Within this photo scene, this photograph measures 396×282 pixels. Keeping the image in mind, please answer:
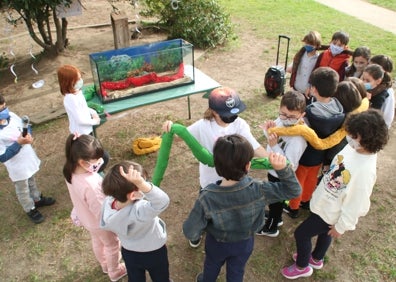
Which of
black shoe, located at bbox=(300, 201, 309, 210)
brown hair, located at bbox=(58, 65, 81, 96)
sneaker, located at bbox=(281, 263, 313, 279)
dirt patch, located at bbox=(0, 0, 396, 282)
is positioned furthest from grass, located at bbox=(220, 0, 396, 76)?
sneaker, located at bbox=(281, 263, 313, 279)

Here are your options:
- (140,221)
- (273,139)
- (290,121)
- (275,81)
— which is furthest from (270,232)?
(275,81)

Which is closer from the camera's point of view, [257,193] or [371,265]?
[257,193]

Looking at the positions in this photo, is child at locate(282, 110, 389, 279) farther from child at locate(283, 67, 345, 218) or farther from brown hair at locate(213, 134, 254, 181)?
brown hair at locate(213, 134, 254, 181)

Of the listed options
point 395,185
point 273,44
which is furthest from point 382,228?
point 273,44

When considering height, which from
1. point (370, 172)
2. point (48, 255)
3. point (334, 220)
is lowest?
point (48, 255)

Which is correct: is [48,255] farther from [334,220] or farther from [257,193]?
[334,220]

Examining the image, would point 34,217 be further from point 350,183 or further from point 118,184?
point 350,183

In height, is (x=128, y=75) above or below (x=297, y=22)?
above

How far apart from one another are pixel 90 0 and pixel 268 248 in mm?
11712

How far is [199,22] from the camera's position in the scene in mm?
9125

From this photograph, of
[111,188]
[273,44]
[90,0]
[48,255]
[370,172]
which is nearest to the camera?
[111,188]

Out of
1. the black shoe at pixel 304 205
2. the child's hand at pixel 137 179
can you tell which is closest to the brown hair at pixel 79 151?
the child's hand at pixel 137 179

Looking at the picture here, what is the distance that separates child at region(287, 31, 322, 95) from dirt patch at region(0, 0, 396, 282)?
896 mm

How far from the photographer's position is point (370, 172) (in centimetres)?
265
